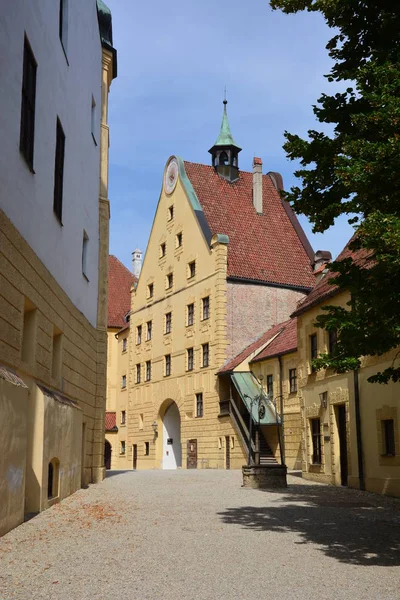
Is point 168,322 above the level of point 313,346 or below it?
above

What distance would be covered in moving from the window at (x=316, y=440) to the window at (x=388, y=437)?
5.20 meters

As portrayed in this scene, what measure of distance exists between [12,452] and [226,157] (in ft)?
128

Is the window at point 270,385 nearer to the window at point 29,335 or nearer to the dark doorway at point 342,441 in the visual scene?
the dark doorway at point 342,441

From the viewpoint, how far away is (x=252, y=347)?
38.4 meters

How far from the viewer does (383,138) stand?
31.5 feet

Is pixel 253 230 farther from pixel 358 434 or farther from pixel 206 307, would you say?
pixel 358 434

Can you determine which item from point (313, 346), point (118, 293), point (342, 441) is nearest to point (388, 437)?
point (342, 441)

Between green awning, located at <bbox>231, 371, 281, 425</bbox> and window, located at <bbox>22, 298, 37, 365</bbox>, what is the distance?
20837 mm

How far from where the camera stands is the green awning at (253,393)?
112ft

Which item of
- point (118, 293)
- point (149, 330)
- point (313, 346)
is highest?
point (118, 293)

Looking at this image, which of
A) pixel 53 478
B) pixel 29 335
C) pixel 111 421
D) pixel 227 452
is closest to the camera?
pixel 29 335

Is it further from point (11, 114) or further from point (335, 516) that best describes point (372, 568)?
point (11, 114)

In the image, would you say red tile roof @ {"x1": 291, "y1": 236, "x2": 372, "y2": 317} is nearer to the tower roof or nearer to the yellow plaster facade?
the yellow plaster facade

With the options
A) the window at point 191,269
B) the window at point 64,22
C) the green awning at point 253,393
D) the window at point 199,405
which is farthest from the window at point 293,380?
the window at point 64,22
